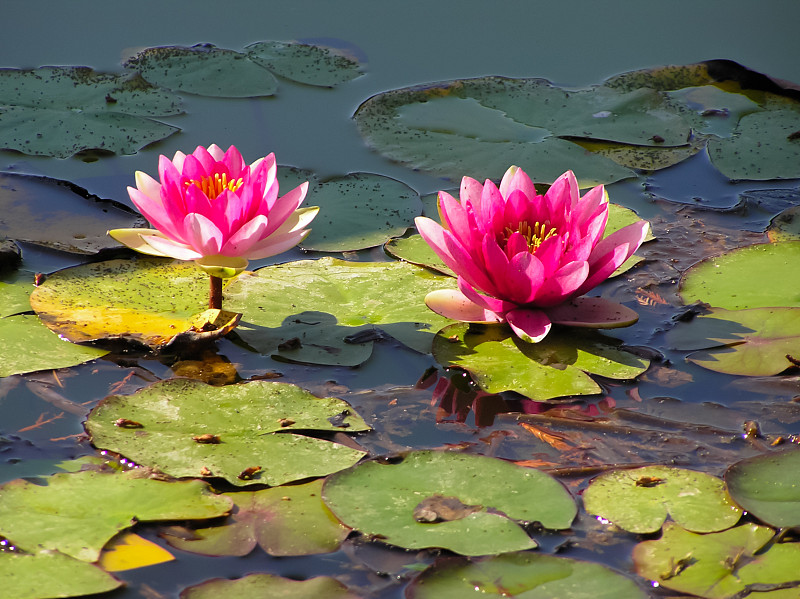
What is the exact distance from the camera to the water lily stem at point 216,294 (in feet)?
7.96

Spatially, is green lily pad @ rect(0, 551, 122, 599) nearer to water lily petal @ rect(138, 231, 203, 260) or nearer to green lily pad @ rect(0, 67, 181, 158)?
water lily petal @ rect(138, 231, 203, 260)

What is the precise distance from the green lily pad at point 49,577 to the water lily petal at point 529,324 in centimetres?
128

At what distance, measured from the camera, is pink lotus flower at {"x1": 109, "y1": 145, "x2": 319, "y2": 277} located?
2.28 m

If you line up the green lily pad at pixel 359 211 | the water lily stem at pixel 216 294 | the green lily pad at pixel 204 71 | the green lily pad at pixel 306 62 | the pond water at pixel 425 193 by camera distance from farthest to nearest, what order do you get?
the green lily pad at pixel 306 62, the green lily pad at pixel 204 71, the green lily pad at pixel 359 211, the water lily stem at pixel 216 294, the pond water at pixel 425 193

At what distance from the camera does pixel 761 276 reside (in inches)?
110

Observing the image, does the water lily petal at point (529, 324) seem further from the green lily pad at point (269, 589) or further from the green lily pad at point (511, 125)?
the green lily pad at point (511, 125)

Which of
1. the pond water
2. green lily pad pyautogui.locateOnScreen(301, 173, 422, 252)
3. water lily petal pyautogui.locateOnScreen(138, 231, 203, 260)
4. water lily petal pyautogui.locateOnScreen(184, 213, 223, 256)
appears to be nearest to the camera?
the pond water

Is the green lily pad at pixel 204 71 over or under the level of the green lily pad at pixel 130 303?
over

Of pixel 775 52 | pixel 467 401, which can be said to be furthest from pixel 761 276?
pixel 775 52

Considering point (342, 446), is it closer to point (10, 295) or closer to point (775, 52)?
point (10, 295)

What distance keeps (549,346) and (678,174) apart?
1512 mm

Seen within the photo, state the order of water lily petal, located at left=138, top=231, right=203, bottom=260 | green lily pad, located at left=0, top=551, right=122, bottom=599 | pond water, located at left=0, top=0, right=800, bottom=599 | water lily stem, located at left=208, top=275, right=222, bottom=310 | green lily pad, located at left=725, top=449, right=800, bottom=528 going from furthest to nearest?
water lily stem, located at left=208, top=275, right=222, bottom=310 → water lily petal, located at left=138, top=231, right=203, bottom=260 → pond water, located at left=0, top=0, right=800, bottom=599 → green lily pad, located at left=725, top=449, right=800, bottom=528 → green lily pad, located at left=0, top=551, right=122, bottom=599

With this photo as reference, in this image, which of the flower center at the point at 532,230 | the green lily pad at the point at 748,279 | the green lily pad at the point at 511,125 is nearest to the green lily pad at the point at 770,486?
the green lily pad at the point at 748,279

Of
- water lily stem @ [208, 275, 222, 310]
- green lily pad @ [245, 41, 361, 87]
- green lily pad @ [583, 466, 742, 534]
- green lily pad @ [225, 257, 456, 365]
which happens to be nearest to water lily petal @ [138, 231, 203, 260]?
water lily stem @ [208, 275, 222, 310]
